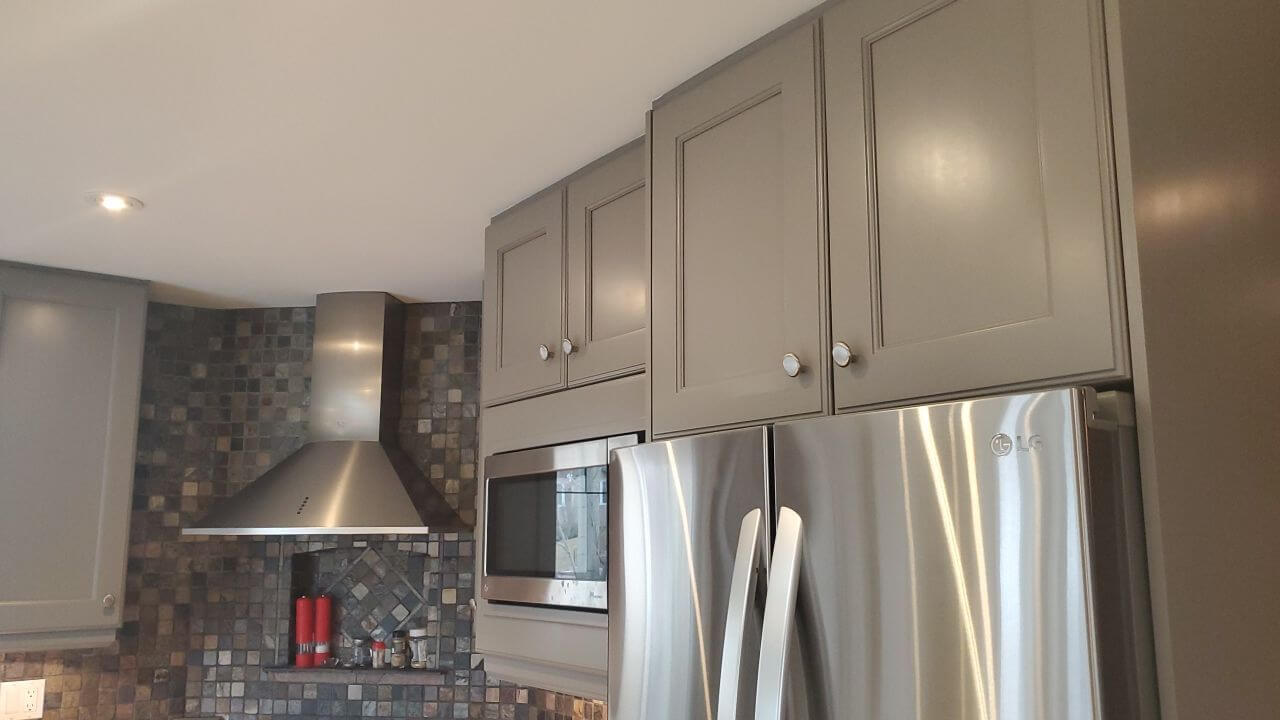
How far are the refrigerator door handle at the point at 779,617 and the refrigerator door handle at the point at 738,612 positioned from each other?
0.03 meters

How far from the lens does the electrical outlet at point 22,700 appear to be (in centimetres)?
304

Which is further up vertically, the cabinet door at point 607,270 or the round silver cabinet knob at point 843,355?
the cabinet door at point 607,270

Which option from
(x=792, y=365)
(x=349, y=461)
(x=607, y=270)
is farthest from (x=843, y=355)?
(x=349, y=461)

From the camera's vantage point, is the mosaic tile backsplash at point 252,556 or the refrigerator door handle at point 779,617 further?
the mosaic tile backsplash at point 252,556

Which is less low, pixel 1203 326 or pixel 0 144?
pixel 0 144

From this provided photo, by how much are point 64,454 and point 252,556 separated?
703 mm

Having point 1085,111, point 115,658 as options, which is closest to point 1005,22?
point 1085,111

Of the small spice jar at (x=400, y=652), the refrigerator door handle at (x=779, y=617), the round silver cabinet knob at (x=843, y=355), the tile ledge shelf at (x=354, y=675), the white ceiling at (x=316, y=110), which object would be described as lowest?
the tile ledge shelf at (x=354, y=675)

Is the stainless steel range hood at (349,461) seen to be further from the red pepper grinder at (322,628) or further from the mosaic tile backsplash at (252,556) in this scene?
the red pepper grinder at (322,628)

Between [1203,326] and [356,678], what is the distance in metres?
2.80

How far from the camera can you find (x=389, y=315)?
134 inches

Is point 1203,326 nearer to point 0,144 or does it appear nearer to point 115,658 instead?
point 0,144

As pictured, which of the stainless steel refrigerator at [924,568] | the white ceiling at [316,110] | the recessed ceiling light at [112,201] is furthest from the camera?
the recessed ceiling light at [112,201]

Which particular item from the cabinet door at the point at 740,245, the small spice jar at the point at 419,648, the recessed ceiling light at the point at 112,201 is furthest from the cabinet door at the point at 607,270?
the small spice jar at the point at 419,648
